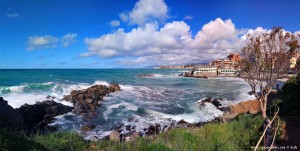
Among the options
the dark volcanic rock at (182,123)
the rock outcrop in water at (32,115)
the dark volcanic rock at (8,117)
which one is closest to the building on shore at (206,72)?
the rock outcrop in water at (32,115)

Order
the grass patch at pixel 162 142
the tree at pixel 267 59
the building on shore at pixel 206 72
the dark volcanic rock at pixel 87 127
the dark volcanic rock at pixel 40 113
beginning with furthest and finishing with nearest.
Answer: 1. the building on shore at pixel 206 72
2. the dark volcanic rock at pixel 40 113
3. the dark volcanic rock at pixel 87 127
4. the tree at pixel 267 59
5. the grass patch at pixel 162 142

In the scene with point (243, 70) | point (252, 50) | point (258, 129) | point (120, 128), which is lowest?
point (120, 128)

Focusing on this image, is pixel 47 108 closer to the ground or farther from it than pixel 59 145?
closer to the ground

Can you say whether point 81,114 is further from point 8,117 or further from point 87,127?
point 8,117

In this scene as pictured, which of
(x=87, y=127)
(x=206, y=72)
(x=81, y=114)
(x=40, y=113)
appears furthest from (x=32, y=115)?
(x=206, y=72)

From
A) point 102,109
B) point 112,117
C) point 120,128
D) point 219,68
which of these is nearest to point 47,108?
point 102,109

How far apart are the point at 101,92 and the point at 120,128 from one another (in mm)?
16912

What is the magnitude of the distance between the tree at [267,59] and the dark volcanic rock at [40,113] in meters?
13.5

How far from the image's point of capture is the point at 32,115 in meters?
19.3

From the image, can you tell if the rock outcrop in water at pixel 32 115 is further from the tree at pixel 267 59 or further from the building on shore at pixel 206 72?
the building on shore at pixel 206 72

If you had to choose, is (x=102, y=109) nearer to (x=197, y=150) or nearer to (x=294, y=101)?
(x=294, y=101)

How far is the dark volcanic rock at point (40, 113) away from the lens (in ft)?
57.9

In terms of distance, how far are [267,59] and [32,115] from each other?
16.8 metres

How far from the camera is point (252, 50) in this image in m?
12.7
